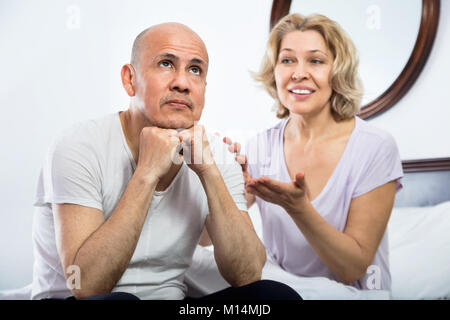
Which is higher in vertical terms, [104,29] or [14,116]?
[104,29]

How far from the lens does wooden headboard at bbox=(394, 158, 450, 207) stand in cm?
149

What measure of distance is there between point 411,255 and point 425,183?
328 millimetres

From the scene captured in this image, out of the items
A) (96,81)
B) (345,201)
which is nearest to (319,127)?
(345,201)

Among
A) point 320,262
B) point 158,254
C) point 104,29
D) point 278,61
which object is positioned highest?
point 104,29

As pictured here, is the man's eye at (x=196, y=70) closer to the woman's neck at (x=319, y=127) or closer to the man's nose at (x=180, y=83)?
the man's nose at (x=180, y=83)

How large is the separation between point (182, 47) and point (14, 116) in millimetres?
969

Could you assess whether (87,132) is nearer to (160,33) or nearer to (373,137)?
(160,33)

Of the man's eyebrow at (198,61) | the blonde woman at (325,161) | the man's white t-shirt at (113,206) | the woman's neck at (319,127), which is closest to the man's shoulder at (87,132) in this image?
the man's white t-shirt at (113,206)

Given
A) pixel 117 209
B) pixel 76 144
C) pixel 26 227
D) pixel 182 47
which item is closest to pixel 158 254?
pixel 117 209

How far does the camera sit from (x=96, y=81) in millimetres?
1603

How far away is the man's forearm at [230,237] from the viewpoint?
2.83 feet
